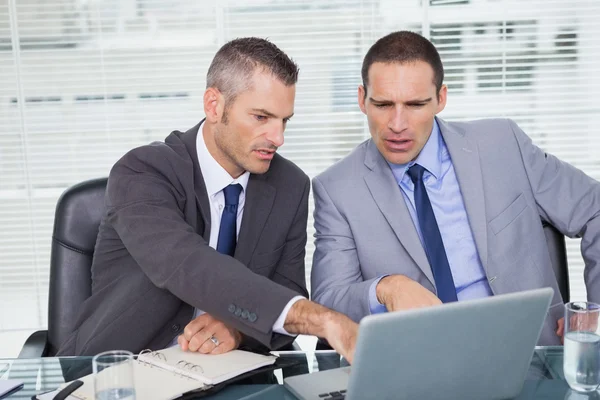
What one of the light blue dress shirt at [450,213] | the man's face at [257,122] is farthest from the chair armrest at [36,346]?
the light blue dress shirt at [450,213]

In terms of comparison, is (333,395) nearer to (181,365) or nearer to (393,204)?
(181,365)

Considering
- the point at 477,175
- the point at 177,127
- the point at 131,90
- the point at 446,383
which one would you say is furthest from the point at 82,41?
the point at 446,383

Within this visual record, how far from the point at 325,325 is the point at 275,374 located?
18 centimetres

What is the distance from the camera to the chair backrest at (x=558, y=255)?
7.02ft

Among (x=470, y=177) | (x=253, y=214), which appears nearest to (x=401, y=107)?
(x=470, y=177)

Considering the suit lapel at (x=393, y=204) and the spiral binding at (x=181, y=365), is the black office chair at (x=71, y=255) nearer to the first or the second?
the spiral binding at (x=181, y=365)

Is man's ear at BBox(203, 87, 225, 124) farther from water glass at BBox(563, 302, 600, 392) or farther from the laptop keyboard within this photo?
water glass at BBox(563, 302, 600, 392)

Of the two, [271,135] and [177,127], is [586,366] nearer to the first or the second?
[271,135]

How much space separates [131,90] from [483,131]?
2.30m

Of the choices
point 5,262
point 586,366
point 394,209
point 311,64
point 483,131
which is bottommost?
point 5,262

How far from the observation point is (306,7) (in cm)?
385

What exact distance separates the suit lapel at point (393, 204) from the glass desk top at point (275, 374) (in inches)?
22.0

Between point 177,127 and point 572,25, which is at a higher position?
point 572,25

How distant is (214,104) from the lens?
81.3 inches
